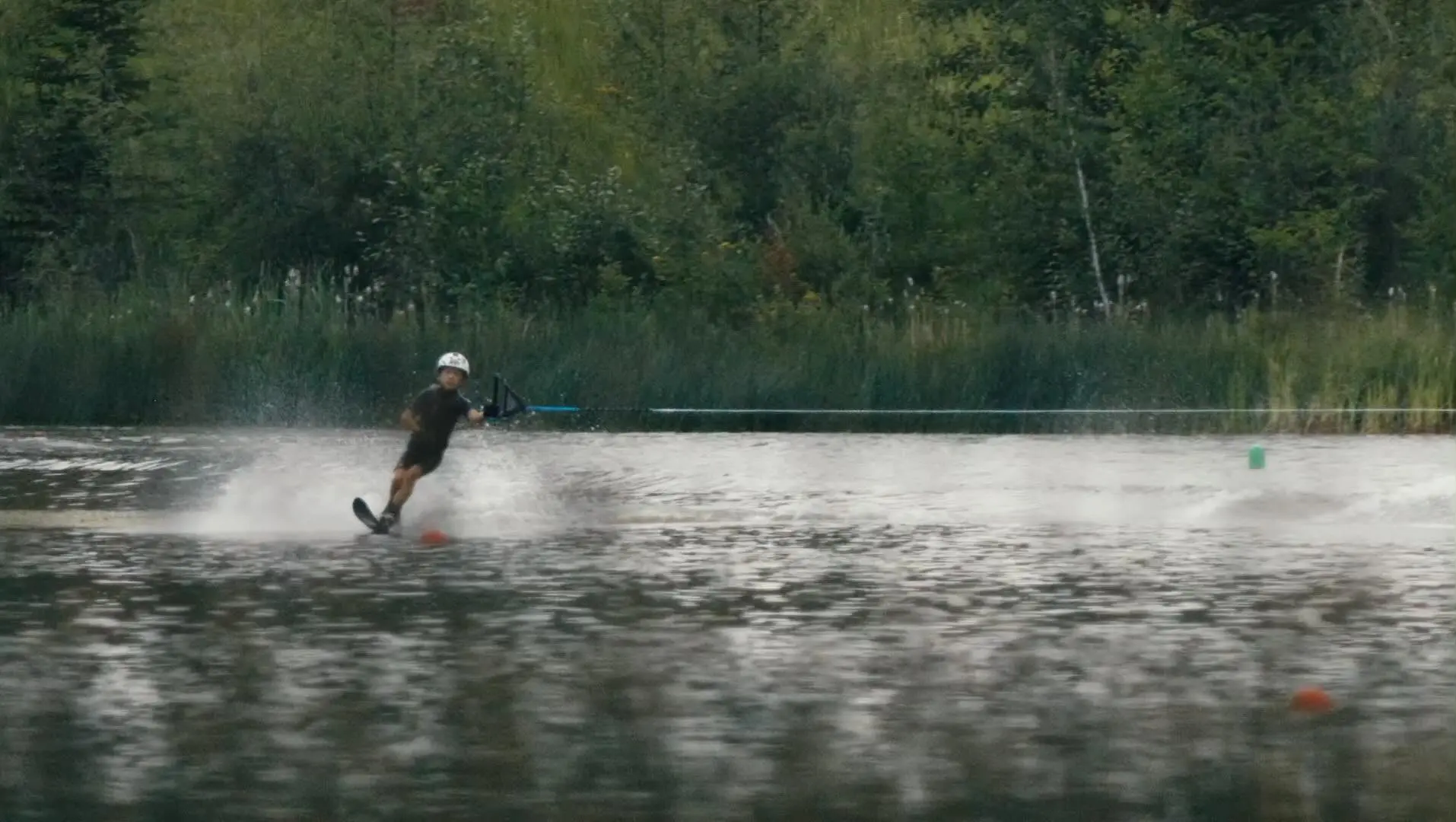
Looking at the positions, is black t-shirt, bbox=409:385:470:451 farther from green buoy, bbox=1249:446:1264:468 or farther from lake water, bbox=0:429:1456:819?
green buoy, bbox=1249:446:1264:468

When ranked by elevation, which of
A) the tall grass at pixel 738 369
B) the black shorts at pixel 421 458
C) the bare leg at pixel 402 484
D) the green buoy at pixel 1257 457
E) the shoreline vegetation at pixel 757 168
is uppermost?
the shoreline vegetation at pixel 757 168

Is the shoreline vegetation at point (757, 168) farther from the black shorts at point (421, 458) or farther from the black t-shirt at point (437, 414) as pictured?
the black shorts at point (421, 458)

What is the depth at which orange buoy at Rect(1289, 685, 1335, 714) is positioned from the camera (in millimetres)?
10094

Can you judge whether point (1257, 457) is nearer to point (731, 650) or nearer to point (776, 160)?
point (731, 650)

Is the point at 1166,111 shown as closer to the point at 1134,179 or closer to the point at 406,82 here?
the point at 1134,179

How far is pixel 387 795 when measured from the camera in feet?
27.9

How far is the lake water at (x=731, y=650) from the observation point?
870 centimetres

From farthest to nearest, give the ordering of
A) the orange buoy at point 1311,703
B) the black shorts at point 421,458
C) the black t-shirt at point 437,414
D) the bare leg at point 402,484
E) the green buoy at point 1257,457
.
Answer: the green buoy at point 1257,457 → the black t-shirt at point 437,414 → the black shorts at point 421,458 → the bare leg at point 402,484 → the orange buoy at point 1311,703

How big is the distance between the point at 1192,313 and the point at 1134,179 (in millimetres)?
3271

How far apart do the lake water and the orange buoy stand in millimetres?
83

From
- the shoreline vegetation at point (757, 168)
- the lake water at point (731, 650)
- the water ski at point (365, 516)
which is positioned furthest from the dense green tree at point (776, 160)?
the water ski at point (365, 516)

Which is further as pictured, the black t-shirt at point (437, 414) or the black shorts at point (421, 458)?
the black t-shirt at point (437, 414)

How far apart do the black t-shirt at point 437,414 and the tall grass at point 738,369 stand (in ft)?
32.6

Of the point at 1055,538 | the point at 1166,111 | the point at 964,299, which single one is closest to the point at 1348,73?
the point at 1166,111
